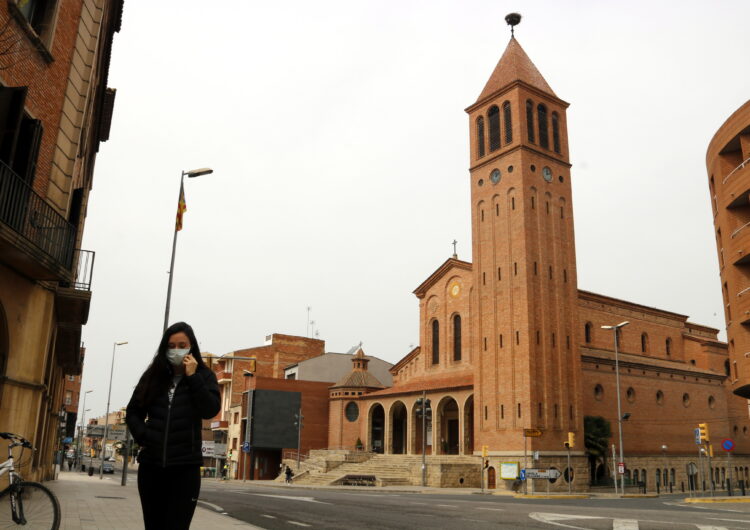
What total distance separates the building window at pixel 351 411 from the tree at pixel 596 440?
22.2 metres

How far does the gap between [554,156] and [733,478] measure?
31.6 meters

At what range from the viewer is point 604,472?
42.5m

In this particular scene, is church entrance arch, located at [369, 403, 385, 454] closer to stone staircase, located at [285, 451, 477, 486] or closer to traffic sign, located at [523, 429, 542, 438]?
stone staircase, located at [285, 451, 477, 486]

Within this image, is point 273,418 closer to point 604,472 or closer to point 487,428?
point 487,428

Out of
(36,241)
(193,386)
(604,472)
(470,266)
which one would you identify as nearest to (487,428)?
(604,472)

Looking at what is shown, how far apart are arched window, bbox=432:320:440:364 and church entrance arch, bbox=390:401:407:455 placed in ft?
18.6

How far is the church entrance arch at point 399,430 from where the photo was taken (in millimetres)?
55531

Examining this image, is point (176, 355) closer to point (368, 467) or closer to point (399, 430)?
point (368, 467)

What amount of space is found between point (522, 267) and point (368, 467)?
19026 millimetres

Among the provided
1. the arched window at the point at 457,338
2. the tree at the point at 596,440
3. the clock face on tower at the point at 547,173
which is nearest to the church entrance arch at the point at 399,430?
the arched window at the point at 457,338

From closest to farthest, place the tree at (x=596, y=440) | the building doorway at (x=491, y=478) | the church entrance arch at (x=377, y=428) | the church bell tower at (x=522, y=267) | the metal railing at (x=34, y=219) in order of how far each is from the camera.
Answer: the metal railing at (x=34, y=219), the building doorway at (x=491, y=478), the church bell tower at (x=522, y=267), the tree at (x=596, y=440), the church entrance arch at (x=377, y=428)

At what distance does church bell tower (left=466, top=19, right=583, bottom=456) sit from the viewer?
134 ft

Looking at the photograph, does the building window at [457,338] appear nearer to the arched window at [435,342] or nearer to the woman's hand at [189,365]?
→ the arched window at [435,342]

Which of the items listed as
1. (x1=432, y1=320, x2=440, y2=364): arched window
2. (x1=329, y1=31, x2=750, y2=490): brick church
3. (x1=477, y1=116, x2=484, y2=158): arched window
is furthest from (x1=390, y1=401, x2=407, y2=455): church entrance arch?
(x1=477, y1=116, x2=484, y2=158): arched window
